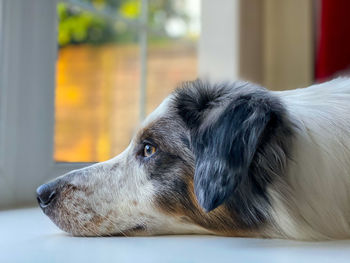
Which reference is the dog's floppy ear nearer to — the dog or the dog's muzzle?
the dog

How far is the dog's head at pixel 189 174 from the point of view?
0.84 m

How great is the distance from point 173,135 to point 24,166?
0.55 m

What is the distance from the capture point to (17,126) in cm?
129

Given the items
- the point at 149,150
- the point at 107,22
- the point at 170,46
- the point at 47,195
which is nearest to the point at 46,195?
the point at 47,195

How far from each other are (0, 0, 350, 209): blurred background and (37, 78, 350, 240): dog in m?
0.52

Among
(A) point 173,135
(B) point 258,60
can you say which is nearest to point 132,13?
(B) point 258,60

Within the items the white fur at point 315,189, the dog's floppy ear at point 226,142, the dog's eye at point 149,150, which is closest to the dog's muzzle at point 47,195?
the dog's eye at point 149,150

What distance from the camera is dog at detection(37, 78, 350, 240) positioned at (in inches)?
33.7

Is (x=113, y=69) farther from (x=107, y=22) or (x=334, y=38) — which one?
(x=334, y=38)

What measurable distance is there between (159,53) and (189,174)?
1350mm

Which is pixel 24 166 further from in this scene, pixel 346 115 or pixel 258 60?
pixel 258 60

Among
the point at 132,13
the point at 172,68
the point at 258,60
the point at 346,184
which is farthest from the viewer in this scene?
the point at 172,68

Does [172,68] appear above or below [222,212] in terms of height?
above

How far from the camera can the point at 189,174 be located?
958 millimetres
